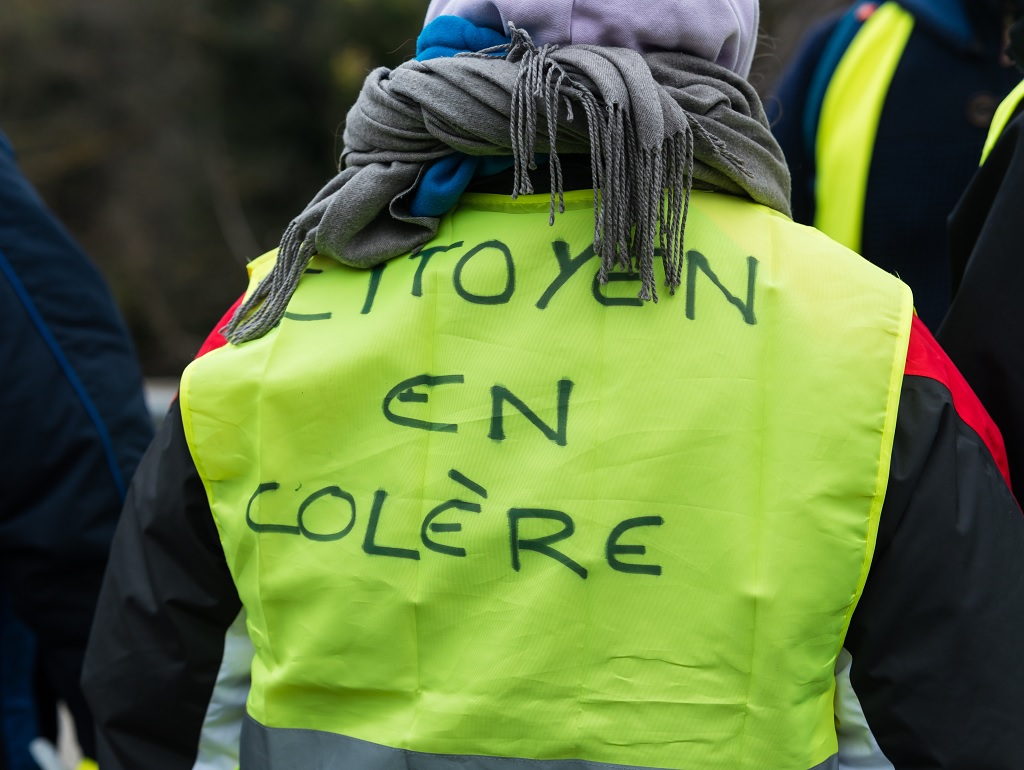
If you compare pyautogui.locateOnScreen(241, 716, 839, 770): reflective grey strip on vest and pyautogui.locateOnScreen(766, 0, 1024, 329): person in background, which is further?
pyautogui.locateOnScreen(766, 0, 1024, 329): person in background

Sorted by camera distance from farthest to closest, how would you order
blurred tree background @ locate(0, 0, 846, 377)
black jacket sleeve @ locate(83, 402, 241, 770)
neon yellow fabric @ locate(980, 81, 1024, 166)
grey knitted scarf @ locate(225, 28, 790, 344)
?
blurred tree background @ locate(0, 0, 846, 377) → neon yellow fabric @ locate(980, 81, 1024, 166) → black jacket sleeve @ locate(83, 402, 241, 770) → grey knitted scarf @ locate(225, 28, 790, 344)

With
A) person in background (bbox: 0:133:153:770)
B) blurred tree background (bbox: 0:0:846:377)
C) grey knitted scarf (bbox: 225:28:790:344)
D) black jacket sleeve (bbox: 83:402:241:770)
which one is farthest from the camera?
blurred tree background (bbox: 0:0:846:377)

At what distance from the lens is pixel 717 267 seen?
1.27 m

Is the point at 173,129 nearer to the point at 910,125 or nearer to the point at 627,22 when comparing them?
the point at 910,125

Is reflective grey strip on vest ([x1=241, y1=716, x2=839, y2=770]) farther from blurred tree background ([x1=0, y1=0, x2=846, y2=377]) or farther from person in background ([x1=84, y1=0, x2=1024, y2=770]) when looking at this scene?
blurred tree background ([x1=0, y1=0, x2=846, y2=377])

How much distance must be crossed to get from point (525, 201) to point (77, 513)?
48.6 inches

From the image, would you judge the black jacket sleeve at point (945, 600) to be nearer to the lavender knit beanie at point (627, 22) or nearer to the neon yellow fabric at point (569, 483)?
the neon yellow fabric at point (569, 483)

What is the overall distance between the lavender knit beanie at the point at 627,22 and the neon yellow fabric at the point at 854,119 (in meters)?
1.20

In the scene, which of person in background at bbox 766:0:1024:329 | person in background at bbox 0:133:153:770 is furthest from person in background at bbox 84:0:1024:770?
person in background at bbox 766:0:1024:329

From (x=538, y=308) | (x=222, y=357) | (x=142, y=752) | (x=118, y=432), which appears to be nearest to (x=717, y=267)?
(x=538, y=308)

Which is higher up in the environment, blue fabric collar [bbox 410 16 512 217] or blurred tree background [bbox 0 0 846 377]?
blue fabric collar [bbox 410 16 512 217]

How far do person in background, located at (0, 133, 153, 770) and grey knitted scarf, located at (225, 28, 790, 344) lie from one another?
87 centimetres

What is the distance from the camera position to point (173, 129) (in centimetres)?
1072

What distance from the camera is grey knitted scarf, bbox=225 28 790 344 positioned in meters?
1.22
